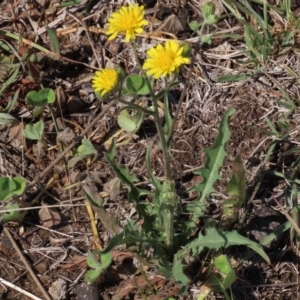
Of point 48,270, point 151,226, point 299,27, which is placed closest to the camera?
point 151,226

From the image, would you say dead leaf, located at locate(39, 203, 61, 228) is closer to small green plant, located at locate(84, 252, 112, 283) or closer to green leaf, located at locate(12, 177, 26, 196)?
green leaf, located at locate(12, 177, 26, 196)

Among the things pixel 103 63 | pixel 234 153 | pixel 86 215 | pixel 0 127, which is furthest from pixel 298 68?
pixel 0 127

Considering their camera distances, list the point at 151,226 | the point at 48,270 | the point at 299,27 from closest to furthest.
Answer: the point at 151,226, the point at 48,270, the point at 299,27

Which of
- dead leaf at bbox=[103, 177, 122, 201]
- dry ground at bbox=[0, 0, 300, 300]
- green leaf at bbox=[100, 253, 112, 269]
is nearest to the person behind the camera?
green leaf at bbox=[100, 253, 112, 269]

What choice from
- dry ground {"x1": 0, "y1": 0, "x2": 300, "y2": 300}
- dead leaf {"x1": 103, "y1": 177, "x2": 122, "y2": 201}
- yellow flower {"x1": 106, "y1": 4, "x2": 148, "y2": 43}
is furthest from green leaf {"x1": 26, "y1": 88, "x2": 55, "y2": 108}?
yellow flower {"x1": 106, "y1": 4, "x2": 148, "y2": 43}

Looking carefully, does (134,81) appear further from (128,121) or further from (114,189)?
(114,189)

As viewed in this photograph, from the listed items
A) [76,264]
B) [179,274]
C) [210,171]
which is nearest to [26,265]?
[76,264]

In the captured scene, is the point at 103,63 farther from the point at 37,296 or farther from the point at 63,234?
the point at 37,296
